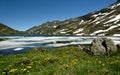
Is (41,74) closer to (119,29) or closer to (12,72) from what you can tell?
(12,72)

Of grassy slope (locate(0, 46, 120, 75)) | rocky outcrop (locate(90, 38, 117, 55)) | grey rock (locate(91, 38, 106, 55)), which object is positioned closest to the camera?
grassy slope (locate(0, 46, 120, 75))

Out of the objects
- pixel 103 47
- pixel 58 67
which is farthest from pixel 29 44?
pixel 58 67

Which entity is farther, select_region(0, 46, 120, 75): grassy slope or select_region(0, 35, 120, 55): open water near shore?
select_region(0, 35, 120, 55): open water near shore

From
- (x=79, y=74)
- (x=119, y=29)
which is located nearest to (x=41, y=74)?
(x=79, y=74)

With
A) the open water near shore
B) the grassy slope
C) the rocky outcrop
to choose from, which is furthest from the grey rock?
the open water near shore

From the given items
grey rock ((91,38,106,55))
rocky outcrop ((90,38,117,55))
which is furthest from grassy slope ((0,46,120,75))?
grey rock ((91,38,106,55))

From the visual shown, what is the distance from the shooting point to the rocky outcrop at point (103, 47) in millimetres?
30828

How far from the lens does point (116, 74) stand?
9875 mm

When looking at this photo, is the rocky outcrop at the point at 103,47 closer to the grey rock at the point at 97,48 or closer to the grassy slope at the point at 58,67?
the grey rock at the point at 97,48

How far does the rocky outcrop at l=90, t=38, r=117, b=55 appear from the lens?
3083 centimetres

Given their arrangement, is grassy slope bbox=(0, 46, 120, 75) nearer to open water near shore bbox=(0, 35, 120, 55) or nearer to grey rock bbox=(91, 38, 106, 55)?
grey rock bbox=(91, 38, 106, 55)

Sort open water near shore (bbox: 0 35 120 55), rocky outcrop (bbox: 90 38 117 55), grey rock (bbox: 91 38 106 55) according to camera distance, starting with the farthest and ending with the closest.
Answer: open water near shore (bbox: 0 35 120 55)
grey rock (bbox: 91 38 106 55)
rocky outcrop (bbox: 90 38 117 55)

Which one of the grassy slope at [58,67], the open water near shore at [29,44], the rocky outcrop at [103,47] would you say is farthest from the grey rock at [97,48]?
the open water near shore at [29,44]

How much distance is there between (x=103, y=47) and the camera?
31.9 metres
